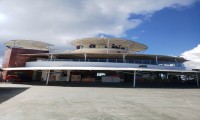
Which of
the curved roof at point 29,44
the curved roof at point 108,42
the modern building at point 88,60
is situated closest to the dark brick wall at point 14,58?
the modern building at point 88,60

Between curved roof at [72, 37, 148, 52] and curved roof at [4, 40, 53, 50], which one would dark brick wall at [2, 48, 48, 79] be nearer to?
curved roof at [4, 40, 53, 50]

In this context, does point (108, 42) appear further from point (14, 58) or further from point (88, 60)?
point (14, 58)

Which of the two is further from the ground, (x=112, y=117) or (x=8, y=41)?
(x=8, y=41)

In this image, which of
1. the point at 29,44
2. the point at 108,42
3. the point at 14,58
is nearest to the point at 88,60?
the point at 108,42

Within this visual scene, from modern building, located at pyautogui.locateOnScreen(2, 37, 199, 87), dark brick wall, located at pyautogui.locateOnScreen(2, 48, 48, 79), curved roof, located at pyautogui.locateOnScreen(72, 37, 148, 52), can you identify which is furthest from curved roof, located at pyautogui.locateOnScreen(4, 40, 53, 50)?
curved roof, located at pyautogui.locateOnScreen(72, 37, 148, 52)

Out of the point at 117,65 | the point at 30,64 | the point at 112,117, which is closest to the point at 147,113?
the point at 112,117

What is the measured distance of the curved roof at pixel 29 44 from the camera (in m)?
47.8

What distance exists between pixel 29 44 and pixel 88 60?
16787 millimetres

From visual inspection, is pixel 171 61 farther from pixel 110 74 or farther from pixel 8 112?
pixel 8 112

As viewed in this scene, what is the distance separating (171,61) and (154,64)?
698 cm

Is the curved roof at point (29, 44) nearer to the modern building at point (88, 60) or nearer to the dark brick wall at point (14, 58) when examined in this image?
the modern building at point (88, 60)

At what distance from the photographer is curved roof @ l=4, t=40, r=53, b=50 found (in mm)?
47800

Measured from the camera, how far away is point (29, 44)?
4941 centimetres

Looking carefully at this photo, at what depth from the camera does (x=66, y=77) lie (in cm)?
4394
